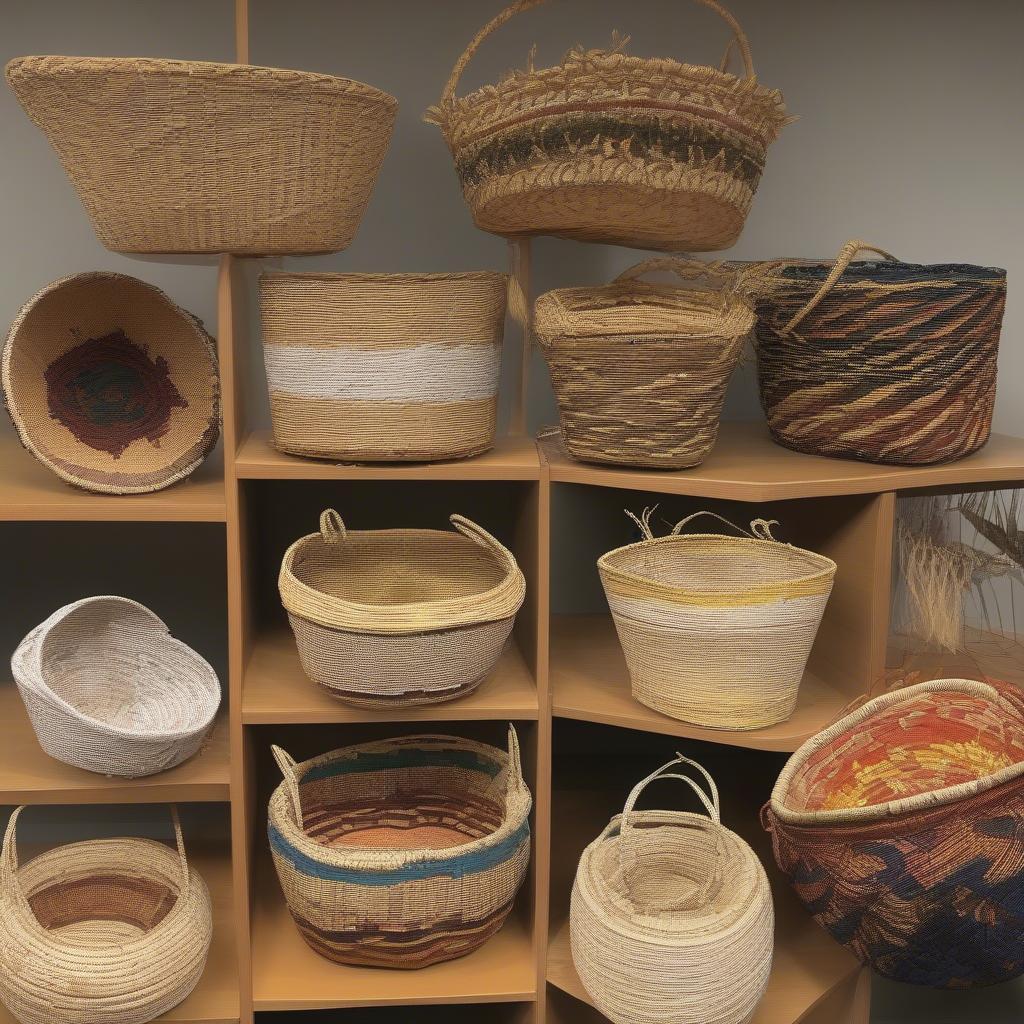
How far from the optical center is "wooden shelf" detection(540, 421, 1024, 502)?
1.67 m

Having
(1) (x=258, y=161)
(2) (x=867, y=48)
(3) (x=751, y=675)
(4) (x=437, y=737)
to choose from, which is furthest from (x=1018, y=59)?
(4) (x=437, y=737)

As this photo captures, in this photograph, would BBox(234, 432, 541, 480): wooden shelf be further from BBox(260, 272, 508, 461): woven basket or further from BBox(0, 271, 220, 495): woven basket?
BBox(0, 271, 220, 495): woven basket

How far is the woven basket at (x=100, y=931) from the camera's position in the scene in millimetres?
1624

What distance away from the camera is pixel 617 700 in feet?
Result: 5.93

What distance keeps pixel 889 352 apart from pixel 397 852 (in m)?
1.00

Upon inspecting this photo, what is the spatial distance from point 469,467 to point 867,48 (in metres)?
1.14

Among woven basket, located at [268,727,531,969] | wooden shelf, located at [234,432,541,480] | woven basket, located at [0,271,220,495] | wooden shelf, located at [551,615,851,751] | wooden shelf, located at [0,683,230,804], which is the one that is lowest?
woven basket, located at [268,727,531,969]

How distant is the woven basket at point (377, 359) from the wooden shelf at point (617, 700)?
430mm

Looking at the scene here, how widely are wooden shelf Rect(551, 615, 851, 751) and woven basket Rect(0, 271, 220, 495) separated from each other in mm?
671

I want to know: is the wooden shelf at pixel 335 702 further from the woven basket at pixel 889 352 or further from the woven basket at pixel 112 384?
the woven basket at pixel 889 352

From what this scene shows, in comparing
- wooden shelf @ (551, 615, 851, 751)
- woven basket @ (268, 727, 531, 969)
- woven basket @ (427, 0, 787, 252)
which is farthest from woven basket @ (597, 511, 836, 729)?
woven basket @ (427, 0, 787, 252)

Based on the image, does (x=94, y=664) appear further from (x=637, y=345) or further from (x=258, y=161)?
(x=637, y=345)

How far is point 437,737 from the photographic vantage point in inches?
80.5

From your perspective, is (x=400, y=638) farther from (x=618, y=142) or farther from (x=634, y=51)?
(x=634, y=51)
